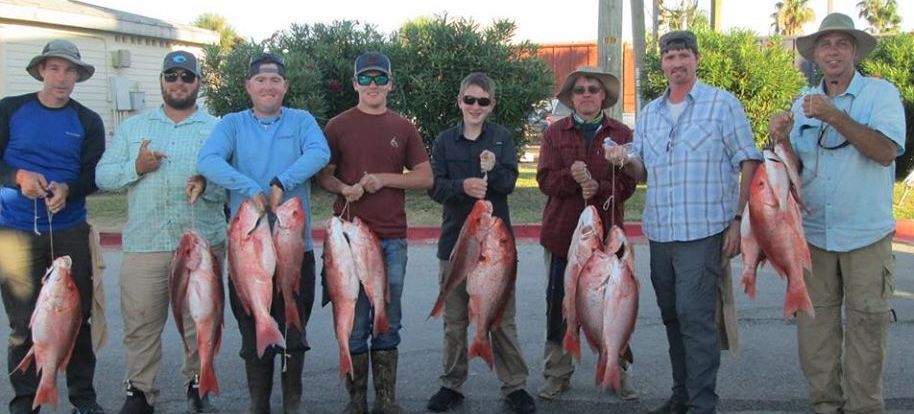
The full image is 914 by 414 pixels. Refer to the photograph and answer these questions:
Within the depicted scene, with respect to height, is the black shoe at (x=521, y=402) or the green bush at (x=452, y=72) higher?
the green bush at (x=452, y=72)

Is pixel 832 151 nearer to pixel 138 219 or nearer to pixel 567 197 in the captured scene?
pixel 567 197

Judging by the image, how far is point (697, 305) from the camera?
482 cm

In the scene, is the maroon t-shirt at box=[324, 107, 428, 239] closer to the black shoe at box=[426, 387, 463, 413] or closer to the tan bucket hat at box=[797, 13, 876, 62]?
the black shoe at box=[426, 387, 463, 413]

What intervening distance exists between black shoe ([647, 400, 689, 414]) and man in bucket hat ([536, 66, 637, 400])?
2.26 feet

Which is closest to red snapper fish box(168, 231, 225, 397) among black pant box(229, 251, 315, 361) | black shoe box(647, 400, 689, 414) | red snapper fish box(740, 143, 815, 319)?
black pant box(229, 251, 315, 361)

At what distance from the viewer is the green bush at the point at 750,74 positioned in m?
14.5

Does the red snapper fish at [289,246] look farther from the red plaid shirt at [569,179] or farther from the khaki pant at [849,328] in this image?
the khaki pant at [849,328]

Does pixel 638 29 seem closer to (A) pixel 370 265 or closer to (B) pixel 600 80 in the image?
(B) pixel 600 80

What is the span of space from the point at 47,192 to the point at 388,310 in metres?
Answer: 2.02

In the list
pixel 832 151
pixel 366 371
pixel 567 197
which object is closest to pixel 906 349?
pixel 832 151

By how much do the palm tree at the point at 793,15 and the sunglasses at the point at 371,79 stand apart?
5632 centimetres

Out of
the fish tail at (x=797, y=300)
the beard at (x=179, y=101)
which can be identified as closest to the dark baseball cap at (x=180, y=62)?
the beard at (x=179, y=101)

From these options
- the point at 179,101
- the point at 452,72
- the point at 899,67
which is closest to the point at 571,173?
the point at 179,101

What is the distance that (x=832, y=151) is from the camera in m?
4.73
